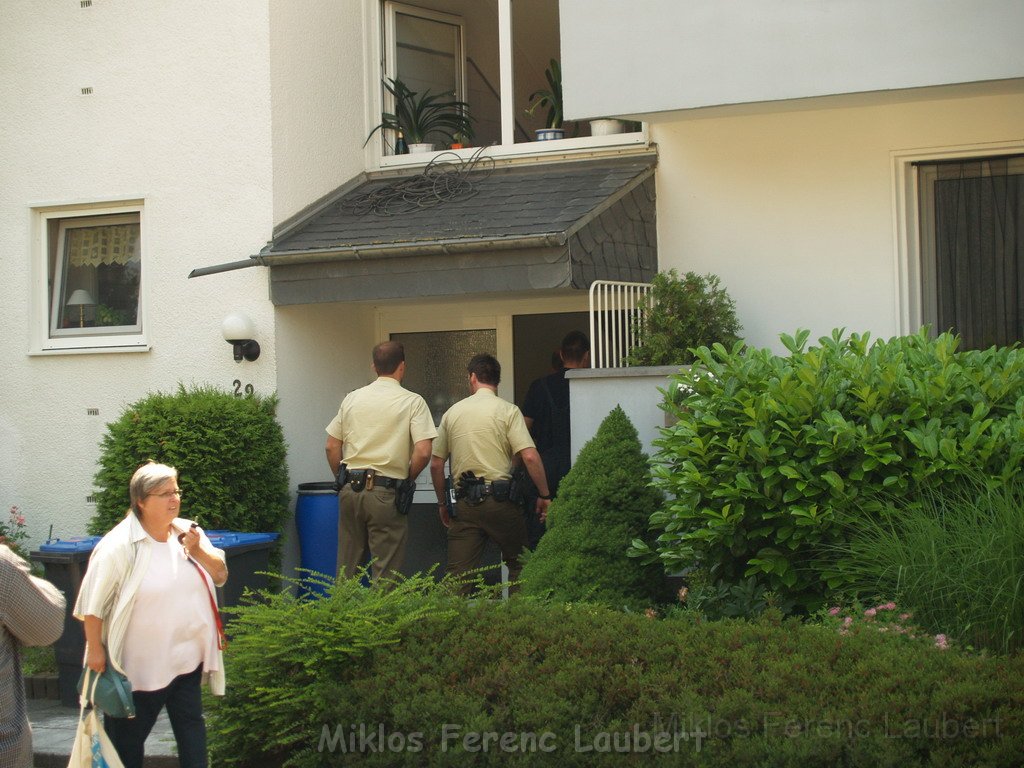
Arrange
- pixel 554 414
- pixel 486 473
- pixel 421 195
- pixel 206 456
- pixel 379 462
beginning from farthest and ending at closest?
1. pixel 421 195
2. pixel 554 414
3. pixel 206 456
4. pixel 486 473
5. pixel 379 462

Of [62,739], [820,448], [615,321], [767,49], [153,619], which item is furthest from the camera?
[615,321]

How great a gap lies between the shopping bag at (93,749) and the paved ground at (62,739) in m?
1.08

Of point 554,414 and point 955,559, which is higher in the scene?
point 554,414

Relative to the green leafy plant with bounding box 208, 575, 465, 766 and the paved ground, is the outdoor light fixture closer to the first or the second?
the paved ground

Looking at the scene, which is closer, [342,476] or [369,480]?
[369,480]

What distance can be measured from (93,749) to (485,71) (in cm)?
808

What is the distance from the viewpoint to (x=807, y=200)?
340 inches

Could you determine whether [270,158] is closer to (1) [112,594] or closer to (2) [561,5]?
(2) [561,5]

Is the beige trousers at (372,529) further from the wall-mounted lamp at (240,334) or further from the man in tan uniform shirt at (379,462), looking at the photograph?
the wall-mounted lamp at (240,334)

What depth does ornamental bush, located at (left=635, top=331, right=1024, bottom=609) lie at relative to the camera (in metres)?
5.85

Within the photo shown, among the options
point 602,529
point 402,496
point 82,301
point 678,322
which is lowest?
point 602,529

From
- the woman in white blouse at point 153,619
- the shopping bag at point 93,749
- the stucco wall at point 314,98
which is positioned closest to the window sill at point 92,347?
the stucco wall at point 314,98

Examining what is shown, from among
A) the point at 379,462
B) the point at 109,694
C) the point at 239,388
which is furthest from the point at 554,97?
the point at 109,694

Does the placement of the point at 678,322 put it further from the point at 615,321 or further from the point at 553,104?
the point at 553,104
